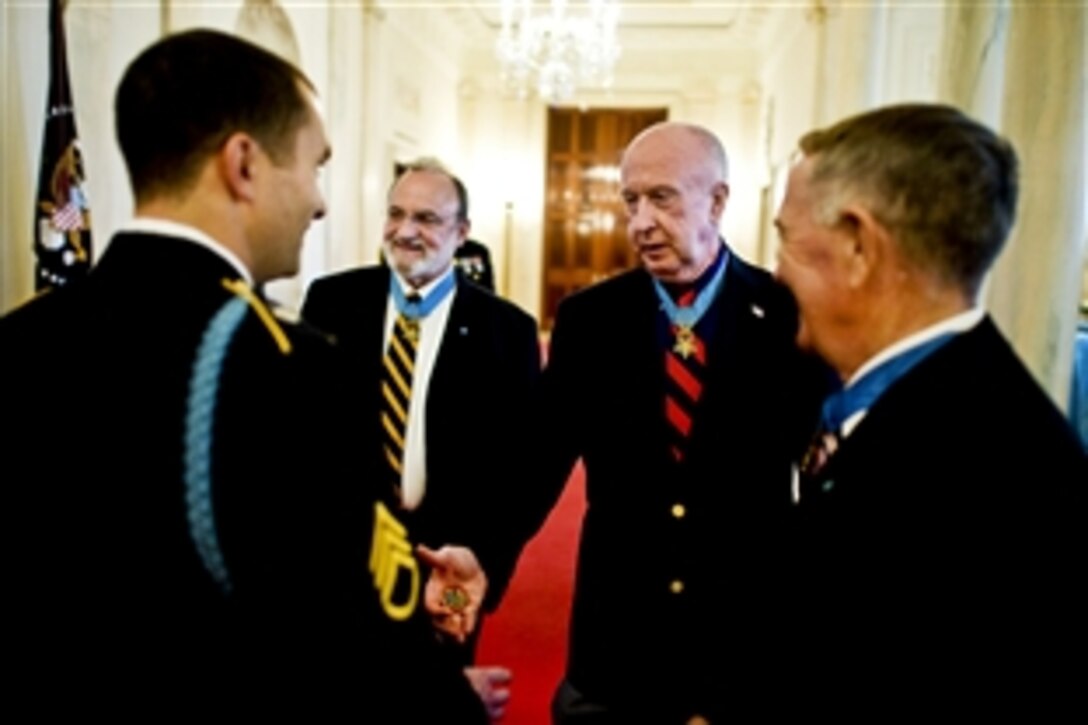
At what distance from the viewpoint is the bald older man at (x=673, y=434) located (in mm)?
1745

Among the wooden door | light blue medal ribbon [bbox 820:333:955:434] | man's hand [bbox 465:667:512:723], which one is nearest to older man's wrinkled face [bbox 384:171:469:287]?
man's hand [bbox 465:667:512:723]

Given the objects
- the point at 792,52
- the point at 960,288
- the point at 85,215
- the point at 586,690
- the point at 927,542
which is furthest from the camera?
the point at 792,52

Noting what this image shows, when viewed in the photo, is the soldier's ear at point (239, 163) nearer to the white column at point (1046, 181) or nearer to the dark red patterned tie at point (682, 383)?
the dark red patterned tie at point (682, 383)

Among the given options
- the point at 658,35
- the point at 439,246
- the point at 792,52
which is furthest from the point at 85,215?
the point at 658,35

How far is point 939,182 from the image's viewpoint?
989mm

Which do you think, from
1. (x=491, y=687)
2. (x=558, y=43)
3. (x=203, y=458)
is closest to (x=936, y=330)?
(x=203, y=458)

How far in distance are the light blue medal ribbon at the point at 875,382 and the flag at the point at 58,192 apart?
2.87 m

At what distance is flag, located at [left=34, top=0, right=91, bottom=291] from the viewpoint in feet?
10.5

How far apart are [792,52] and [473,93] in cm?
→ 528

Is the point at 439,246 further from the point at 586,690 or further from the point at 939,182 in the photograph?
the point at 939,182

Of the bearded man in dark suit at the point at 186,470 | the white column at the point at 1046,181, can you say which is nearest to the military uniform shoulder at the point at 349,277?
the bearded man in dark suit at the point at 186,470

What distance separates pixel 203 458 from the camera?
2.95 feet

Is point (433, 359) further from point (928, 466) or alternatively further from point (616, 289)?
point (928, 466)

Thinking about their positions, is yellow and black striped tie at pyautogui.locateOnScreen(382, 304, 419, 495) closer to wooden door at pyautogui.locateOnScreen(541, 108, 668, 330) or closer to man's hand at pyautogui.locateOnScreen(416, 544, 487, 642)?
man's hand at pyautogui.locateOnScreen(416, 544, 487, 642)
